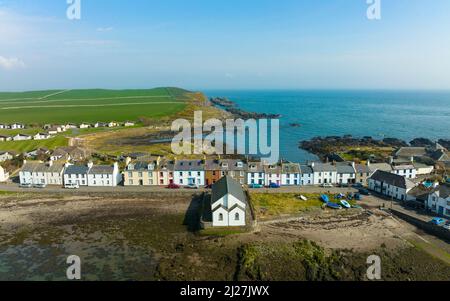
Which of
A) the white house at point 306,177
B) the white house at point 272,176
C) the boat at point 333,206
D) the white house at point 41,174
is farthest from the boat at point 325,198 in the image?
the white house at point 41,174

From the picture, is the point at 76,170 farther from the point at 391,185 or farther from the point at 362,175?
the point at 391,185

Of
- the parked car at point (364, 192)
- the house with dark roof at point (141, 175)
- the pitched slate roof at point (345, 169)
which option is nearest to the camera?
the parked car at point (364, 192)

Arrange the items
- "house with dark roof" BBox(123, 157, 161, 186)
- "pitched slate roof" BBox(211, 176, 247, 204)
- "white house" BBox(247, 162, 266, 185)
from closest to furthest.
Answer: "pitched slate roof" BBox(211, 176, 247, 204)
"white house" BBox(247, 162, 266, 185)
"house with dark roof" BBox(123, 157, 161, 186)

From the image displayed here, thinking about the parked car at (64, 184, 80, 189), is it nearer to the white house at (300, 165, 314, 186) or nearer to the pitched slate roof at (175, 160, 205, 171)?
the pitched slate roof at (175, 160, 205, 171)

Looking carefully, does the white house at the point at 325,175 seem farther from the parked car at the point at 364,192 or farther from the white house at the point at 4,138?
the white house at the point at 4,138

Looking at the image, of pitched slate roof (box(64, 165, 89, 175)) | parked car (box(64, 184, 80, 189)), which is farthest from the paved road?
pitched slate roof (box(64, 165, 89, 175))

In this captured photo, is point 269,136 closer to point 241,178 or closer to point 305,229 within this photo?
point 241,178

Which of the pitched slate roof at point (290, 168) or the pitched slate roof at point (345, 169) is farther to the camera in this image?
the pitched slate roof at point (345, 169)

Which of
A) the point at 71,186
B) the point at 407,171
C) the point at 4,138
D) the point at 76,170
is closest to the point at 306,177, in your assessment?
the point at 407,171
